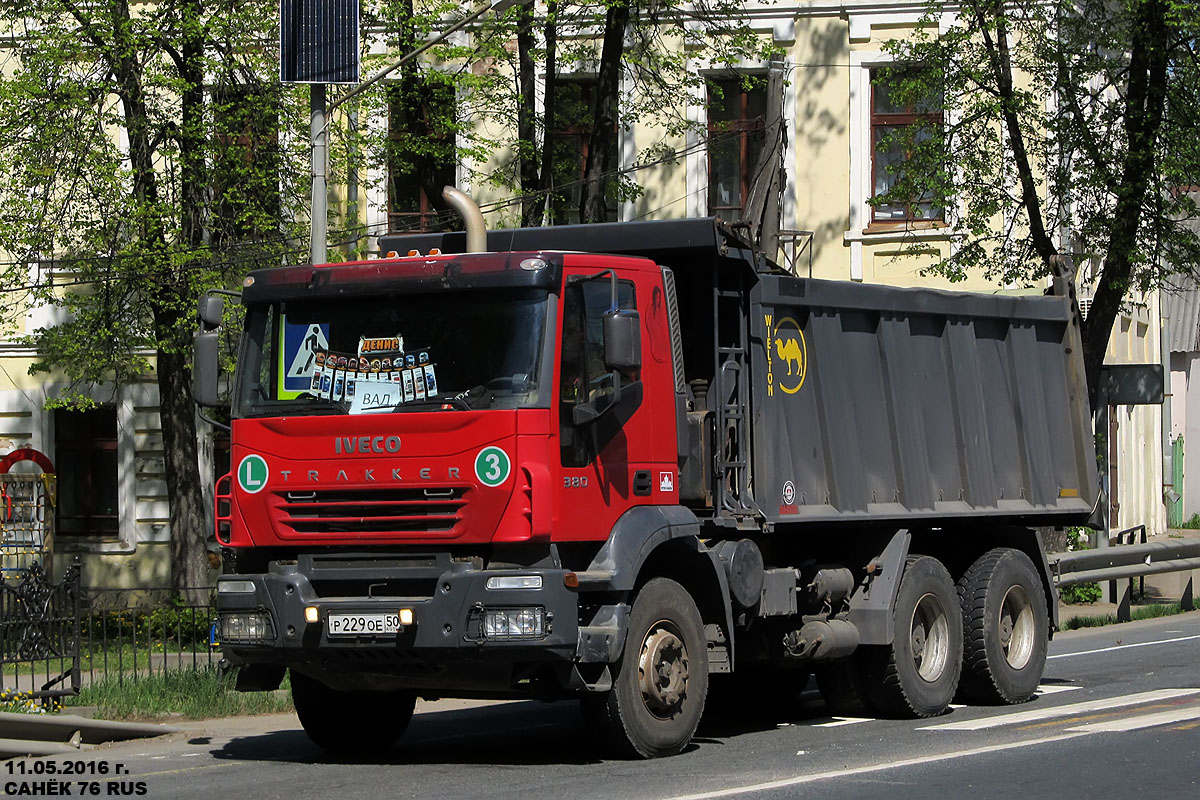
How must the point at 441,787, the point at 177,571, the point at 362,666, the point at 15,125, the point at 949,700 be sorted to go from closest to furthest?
the point at 441,787 → the point at 362,666 → the point at 949,700 → the point at 15,125 → the point at 177,571

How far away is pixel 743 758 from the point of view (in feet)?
35.1

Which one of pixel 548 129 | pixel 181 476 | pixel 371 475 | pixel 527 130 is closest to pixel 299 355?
pixel 371 475

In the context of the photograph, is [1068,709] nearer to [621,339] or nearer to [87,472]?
[621,339]

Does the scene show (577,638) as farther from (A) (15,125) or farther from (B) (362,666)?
(A) (15,125)

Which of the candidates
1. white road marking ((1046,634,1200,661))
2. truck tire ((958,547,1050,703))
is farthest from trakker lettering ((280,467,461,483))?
white road marking ((1046,634,1200,661))

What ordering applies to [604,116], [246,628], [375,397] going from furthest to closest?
[604,116] < [246,628] < [375,397]

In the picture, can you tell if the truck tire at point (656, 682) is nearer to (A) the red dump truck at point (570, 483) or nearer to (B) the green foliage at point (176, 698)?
(A) the red dump truck at point (570, 483)

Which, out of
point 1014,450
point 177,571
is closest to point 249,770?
point 1014,450

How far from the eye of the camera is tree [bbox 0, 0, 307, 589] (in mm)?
20844

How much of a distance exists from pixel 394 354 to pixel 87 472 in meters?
19.0

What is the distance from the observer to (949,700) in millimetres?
13094

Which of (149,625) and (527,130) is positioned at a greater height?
(527,130)

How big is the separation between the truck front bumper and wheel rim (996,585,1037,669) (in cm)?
520

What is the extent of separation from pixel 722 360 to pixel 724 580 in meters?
1.51
